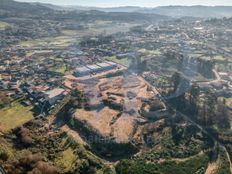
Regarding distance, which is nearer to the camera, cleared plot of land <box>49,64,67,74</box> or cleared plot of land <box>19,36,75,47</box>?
cleared plot of land <box>49,64,67,74</box>

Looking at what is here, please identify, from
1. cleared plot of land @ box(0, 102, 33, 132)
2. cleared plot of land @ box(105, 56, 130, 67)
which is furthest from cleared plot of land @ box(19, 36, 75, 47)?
cleared plot of land @ box(0, 102, 33, 132)

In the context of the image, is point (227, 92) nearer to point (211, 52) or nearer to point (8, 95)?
point (211, 52)

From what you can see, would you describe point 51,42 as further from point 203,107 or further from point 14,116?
point 203,107

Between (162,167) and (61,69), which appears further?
(61,69)

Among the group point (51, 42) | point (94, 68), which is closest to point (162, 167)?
point (94, 68)

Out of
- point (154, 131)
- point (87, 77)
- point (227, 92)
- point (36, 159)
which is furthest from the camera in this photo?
point (87, 77)

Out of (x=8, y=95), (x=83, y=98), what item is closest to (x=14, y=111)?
(x=8, y=95)

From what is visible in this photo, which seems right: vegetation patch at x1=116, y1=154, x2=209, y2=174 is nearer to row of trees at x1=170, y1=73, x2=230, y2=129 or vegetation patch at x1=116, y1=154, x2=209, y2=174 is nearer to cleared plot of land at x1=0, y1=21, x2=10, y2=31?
row of trees at x1=170, y1=73, x2=230, y2=129

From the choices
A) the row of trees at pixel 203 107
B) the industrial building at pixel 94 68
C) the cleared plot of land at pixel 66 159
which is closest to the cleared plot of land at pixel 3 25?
the industrial building at pixel 94 68
